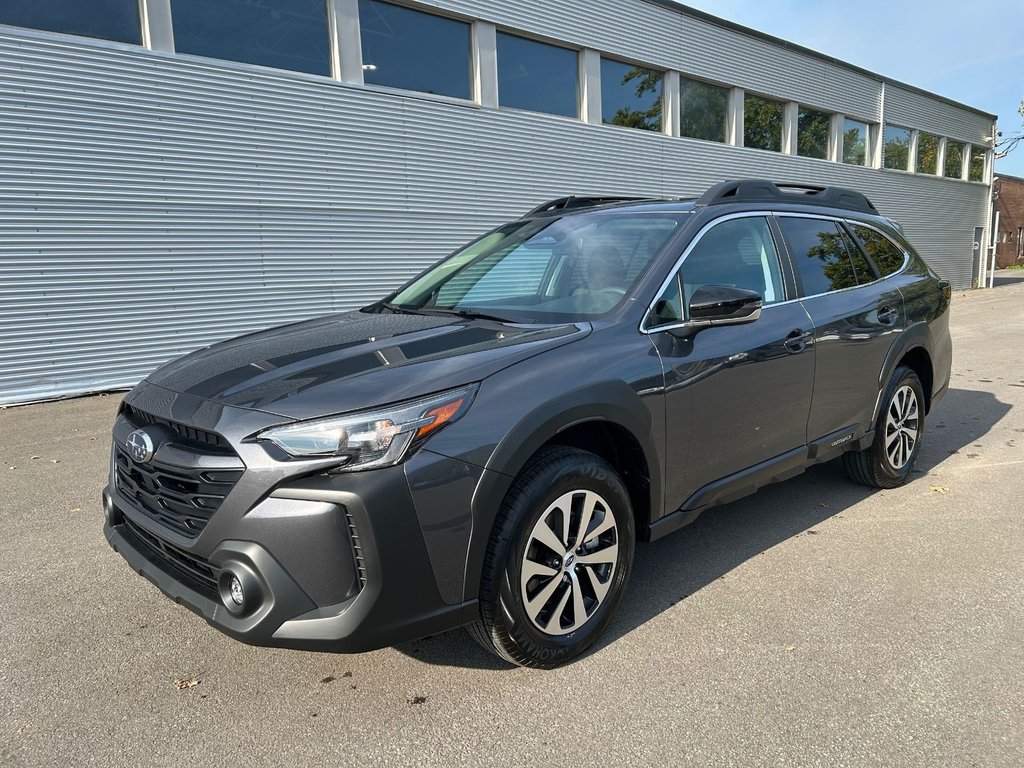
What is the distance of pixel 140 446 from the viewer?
2555 mm

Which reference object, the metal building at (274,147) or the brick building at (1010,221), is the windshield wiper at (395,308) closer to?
the metal building at (274,147)

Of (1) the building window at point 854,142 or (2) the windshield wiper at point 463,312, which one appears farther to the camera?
(1) the building window at point 854,142

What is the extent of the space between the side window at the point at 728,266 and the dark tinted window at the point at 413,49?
8.44 metres

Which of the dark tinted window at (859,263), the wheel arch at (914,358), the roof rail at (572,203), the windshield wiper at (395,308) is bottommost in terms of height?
the wheel arch at (914,358)

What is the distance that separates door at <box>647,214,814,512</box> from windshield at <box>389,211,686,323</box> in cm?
22

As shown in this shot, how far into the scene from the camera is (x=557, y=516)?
2.67 metres

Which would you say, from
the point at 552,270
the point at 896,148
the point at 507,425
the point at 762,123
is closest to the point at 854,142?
the point at 896,148

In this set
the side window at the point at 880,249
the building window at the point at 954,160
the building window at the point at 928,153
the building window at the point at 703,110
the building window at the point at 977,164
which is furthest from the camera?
the building window at the point at 977,164

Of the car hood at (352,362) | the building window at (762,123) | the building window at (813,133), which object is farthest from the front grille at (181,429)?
the building window at (813,133)

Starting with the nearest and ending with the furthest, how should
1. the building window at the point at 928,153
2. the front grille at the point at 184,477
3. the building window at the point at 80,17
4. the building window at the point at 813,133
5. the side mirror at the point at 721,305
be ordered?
the front grille at the point at 184,477
the side mirror at the point at 721,305
the building window at the point at 80,17
the building window at the point at 813,133
the building window at the point at 928,153

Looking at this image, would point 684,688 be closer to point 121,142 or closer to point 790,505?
point 790,505

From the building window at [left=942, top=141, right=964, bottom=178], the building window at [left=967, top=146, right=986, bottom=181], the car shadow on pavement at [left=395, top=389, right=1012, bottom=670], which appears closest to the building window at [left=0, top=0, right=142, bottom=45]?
the car shadow on pavement at [left=395, top=389, right=1012, bottom=670]

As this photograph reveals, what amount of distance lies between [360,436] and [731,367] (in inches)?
71.9

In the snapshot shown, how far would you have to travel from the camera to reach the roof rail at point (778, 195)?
3.71 meters
